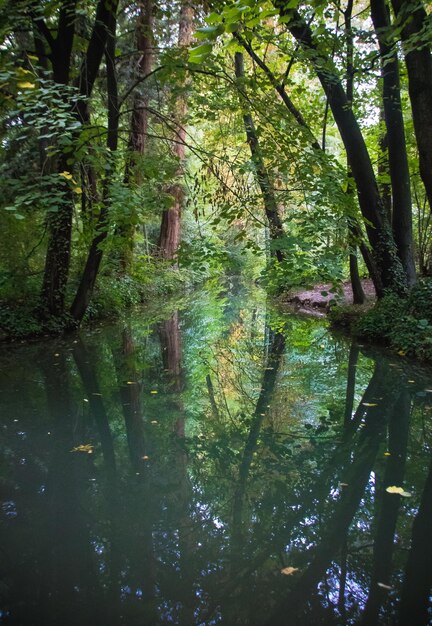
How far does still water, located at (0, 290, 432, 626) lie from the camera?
2484 mm

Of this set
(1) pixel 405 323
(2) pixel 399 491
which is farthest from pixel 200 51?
(1) pixel 405 323

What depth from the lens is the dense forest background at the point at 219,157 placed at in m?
6.26

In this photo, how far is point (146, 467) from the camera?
4078mm

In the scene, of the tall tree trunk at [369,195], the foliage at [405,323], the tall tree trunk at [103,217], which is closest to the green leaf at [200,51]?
the tall tree trunk at [103,217]

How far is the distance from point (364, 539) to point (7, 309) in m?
8.65

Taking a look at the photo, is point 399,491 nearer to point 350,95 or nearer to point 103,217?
point 103,217

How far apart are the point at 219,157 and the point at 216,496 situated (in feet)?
18.1

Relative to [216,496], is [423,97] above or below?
above

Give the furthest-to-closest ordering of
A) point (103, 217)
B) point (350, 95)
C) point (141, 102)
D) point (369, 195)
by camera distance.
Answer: point (141, 102), point (350, 95), point (369, 195), point (103, 217)

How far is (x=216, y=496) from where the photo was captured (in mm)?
3629

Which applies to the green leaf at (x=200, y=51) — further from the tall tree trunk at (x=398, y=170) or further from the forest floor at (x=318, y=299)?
the forest floor at (x=318, y=299)

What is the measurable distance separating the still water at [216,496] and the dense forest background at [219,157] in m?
1.88

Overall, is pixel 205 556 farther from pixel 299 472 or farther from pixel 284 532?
pixel 299 472

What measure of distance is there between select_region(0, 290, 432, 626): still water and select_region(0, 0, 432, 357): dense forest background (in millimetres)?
1884
